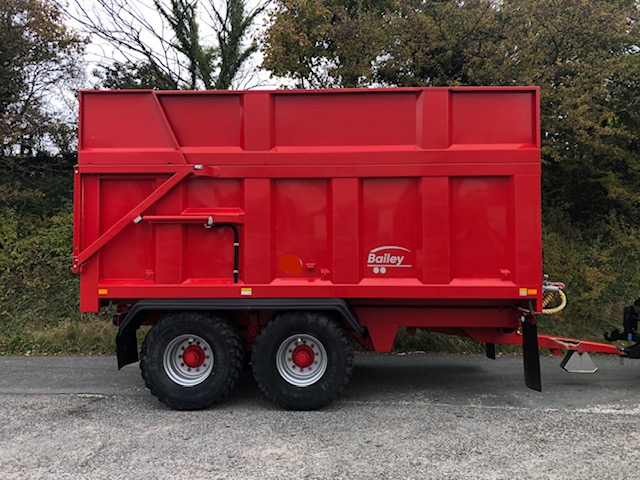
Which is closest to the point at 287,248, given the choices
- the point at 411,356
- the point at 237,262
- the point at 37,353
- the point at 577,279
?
the point at 237,262

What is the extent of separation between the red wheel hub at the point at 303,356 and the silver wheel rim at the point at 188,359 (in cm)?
81

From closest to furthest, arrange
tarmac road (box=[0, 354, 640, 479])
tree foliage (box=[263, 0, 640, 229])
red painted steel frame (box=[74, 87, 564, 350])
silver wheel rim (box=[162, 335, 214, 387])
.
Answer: tarmac road (box=[0, 354, 640, 479]) → red painted steel frame (box=[74, 87, 564, 350]) → silver wheel rim (box=[162, 335, 214, 387]) → tree foliage (box=[263, 0, 640, 229])

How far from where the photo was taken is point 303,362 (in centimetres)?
467

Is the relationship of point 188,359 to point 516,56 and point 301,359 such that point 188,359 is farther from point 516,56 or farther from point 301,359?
point 516,56

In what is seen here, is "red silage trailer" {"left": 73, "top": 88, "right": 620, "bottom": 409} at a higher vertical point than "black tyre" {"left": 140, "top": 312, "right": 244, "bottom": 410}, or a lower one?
higher

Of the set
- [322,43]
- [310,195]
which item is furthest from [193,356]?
[322,43]

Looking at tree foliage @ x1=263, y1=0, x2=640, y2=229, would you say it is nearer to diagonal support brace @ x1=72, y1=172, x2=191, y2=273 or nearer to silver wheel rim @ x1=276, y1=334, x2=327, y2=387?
diagonal support brace @ x1=72, y1=172, x2=191, y2=273

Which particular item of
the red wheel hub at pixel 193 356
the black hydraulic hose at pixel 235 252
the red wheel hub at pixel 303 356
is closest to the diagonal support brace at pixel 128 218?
the black hydraulic hose at pixel 235 252

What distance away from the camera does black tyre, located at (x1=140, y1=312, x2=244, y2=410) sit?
4.63 metres

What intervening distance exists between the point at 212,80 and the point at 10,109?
4.22 metres

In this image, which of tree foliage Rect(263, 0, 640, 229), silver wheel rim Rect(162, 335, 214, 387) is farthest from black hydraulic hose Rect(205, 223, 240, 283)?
tree foliage Rect(263, 0, 640, 229)

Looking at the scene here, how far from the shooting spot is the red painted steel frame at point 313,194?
4590 mm

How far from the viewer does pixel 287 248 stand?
15.4 ft

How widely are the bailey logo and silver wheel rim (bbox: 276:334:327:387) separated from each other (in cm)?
91
